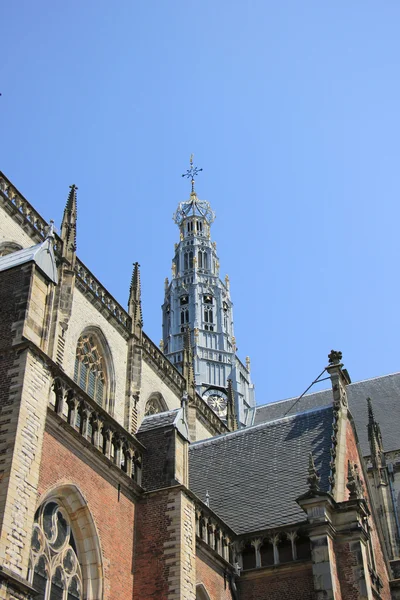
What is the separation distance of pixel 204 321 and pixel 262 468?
30.6 m

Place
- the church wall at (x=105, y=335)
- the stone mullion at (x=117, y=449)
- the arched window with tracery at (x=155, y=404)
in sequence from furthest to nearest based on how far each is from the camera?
1. the arched window with tracery at (x=155, y=404)
2. the church wall at (x=105, y=335)
3. the stone mullion at (x=117, y=449)

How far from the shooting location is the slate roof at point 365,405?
32344 millimetres

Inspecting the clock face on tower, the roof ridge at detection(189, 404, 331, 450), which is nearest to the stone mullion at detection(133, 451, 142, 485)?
the roof ridge at detection(189, 404, 331, 450)

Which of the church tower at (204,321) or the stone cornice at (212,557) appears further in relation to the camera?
the church tower at (204,321)

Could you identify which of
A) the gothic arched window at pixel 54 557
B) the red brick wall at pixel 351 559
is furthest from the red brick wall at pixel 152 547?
the red brick wall at pixel 351 559

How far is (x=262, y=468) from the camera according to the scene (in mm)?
18281

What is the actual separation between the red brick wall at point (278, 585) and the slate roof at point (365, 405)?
16.5m

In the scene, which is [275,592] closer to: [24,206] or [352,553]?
[352,553]

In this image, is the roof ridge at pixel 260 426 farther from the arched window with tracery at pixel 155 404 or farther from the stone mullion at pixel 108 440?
the stone mullion at pixel 108 440

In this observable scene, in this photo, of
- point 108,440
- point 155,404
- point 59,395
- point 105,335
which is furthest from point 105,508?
point 155,404

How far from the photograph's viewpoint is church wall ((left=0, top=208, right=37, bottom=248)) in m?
19.5

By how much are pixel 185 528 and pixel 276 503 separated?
447cm

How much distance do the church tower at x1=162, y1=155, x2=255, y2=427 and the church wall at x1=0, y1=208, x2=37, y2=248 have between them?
23.9 meters

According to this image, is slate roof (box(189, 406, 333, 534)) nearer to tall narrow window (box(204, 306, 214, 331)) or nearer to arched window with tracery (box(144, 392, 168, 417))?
arched window with tracery (box(144, 392, 168, 417))
